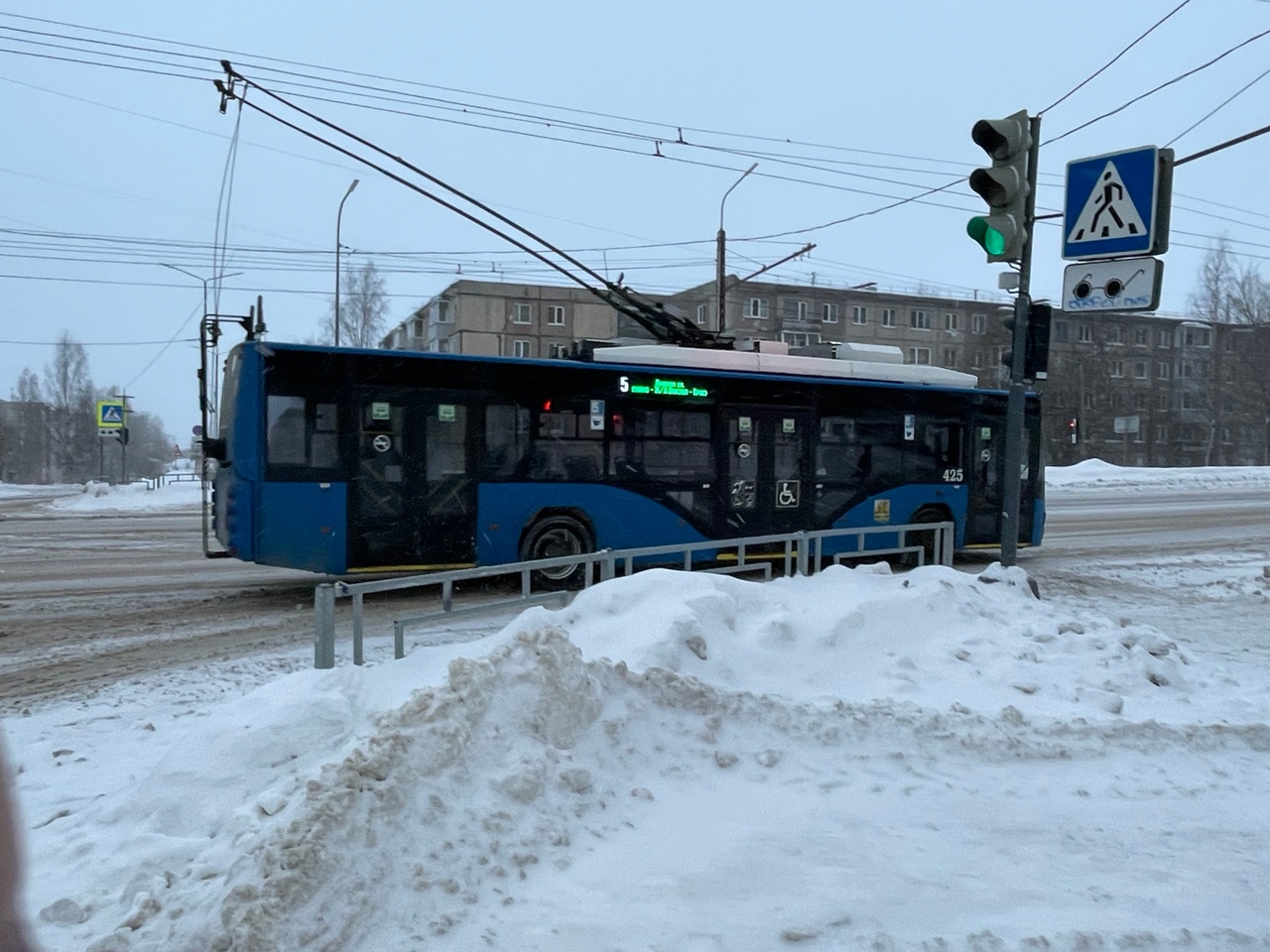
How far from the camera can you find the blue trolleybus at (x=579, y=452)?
1085cm

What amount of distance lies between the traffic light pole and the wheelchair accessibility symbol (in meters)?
3.95

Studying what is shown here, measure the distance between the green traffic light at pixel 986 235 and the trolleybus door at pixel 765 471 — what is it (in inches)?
179

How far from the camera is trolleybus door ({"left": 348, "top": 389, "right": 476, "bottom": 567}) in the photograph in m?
11.1

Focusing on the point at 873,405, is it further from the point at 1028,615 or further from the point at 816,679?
the point at 816,679

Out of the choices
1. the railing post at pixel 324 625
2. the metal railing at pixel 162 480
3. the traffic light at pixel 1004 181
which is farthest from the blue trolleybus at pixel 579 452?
the metal railing at pixel 162 480

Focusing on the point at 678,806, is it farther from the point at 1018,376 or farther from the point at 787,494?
the point at 787,494

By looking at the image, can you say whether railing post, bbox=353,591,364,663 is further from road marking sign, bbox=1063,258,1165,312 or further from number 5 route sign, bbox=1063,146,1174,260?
number 5 route sign, bbox=1063,146,1174,260

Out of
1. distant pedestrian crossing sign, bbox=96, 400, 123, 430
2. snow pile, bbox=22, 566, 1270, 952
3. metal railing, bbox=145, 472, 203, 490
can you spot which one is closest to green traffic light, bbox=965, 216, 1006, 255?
snow pile, bbox=22, 566, 1270, 952

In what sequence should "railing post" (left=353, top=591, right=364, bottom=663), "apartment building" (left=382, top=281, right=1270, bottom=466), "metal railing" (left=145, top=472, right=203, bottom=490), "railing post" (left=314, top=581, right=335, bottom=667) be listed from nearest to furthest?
"railing post" (left=314, top=581, right=335, bottom=667) → "railing post" (left=353, top=591, right=364, bottom=663) → "metal railing" (left=145, top=472, right=203, bottom=490) → "apartment building" (left=382, top=281, right=1270, bottom=466)

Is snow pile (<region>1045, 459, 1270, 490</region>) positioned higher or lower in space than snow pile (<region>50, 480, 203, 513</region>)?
higher

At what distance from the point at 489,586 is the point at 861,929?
9427 millimetres

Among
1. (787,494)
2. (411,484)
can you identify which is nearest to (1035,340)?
(787,494)

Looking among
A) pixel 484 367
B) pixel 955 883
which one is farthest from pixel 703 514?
pixel 955 883

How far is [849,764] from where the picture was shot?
5.12m
